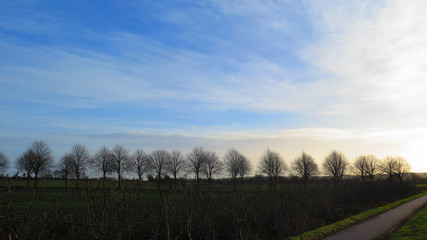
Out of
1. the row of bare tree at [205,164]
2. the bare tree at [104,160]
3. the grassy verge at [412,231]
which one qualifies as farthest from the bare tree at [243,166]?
the grassy verge at [412,231]

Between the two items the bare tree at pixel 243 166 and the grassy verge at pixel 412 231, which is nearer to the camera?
the grassy verge at pixel 412 231

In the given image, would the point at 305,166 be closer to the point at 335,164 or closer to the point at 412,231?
the point at 335,164

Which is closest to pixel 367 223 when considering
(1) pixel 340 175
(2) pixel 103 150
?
(2) pixel 103 150

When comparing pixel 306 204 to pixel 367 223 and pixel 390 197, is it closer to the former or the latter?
pixel 367 223

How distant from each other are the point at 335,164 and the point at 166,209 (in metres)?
100

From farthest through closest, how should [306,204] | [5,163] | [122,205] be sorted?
[5,163], [306,204], [122,205]

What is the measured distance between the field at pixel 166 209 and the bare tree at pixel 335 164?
2735 inches

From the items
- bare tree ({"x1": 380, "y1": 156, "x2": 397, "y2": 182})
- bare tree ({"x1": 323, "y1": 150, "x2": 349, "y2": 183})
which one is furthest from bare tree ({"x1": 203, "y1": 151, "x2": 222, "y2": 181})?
bare tree ({"x1": 380, "y1": 156, "x2": 397, "y2": 182})

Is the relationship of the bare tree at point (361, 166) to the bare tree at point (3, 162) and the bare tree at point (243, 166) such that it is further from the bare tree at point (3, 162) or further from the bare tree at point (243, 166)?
the bare tree at point (3, 162)

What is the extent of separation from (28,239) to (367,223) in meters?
17.8

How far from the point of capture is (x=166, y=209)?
21.6 feet

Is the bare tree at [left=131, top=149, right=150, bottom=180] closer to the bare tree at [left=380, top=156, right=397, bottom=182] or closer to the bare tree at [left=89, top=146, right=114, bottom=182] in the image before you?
the bare tree at [left=89, top=146, right=114, bottom=182]

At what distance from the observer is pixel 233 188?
46.2 feet

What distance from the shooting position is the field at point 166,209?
613 centimetres
